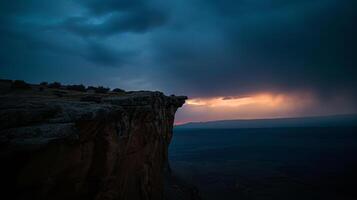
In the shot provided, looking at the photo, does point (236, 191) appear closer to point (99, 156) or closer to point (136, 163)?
point (136, 163)

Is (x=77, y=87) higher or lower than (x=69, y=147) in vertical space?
higher

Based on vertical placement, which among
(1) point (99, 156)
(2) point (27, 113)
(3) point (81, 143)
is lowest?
(1) point (99, 156)

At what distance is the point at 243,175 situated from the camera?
54812mm

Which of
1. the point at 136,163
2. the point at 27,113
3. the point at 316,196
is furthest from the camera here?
the point at 316,196

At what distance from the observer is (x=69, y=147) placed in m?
11.0

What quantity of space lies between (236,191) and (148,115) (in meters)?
29.0

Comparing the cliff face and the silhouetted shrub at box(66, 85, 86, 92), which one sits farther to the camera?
the silhouetted shrub at box(66, 85, 86, 92)

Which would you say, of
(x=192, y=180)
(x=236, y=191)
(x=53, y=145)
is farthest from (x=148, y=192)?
(x=192, y=180)

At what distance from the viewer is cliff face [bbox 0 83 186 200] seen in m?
8.90

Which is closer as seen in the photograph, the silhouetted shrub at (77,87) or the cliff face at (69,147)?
the cliff face at (69,147)

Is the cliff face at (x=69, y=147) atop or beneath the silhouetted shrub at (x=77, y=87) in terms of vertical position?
beneath

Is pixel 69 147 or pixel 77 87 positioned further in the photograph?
pixel 77 87

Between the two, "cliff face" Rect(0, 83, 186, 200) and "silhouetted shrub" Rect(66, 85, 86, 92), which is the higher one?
"silhouetted shrub" Rect(66, 85, 86, 92)

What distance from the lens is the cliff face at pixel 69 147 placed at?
8.90 m
